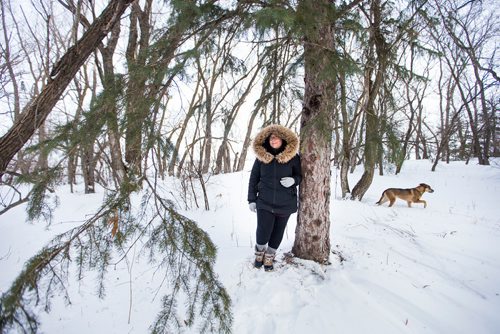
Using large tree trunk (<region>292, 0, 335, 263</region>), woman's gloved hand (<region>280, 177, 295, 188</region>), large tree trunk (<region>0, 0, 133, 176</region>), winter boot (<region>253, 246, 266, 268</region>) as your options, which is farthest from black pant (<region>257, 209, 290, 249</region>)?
large tree trunk (<region>0, 0, 133, 176</region>)

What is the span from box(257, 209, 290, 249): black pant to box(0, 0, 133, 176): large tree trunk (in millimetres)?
2258

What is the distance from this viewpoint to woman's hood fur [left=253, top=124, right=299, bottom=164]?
9.93 ft

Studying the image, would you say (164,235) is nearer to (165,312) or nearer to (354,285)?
(165,312)

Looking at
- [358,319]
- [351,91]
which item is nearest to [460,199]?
[351,91]

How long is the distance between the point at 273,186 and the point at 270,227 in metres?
0.49

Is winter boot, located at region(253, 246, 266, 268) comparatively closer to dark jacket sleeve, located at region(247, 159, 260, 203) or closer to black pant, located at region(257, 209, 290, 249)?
black pant, located at region(257, 209, 290, 249)

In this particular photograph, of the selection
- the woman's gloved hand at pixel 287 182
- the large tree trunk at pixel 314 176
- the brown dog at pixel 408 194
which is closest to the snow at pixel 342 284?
the large tree trunk at pixel 314 176

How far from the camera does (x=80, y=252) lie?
1.67m

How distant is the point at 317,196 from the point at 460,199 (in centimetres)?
763

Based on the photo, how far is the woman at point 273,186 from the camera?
10.0ft

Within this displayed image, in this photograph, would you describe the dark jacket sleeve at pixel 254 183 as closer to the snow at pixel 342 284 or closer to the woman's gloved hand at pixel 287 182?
the woman's gloved hand at pixel 287 182

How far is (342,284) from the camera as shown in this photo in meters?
2.80

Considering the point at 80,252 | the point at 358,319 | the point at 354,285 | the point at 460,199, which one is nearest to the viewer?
the point at 80,252

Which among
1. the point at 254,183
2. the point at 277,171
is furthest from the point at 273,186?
the point at 254,183
